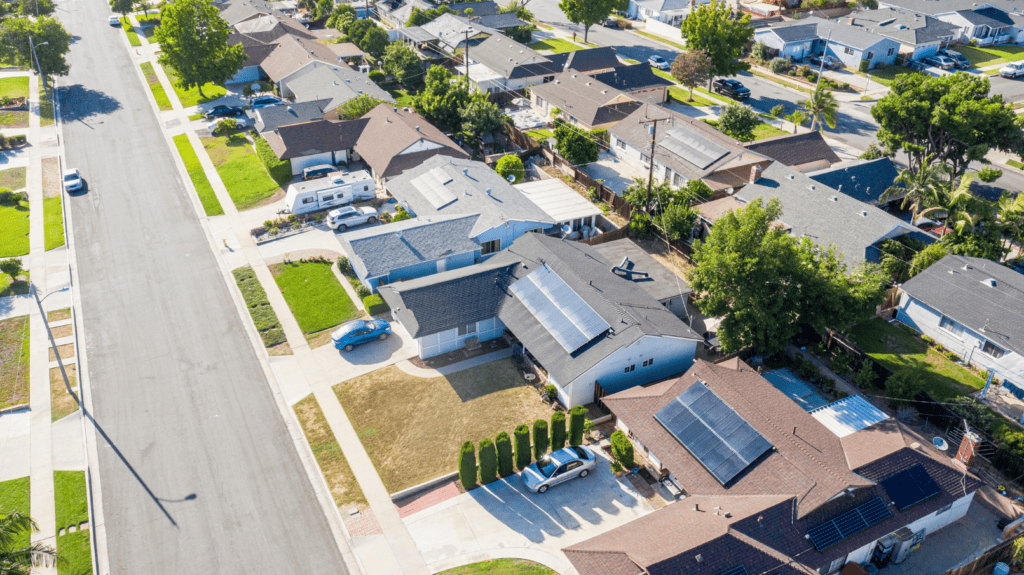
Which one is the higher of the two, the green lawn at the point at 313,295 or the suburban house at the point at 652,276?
the suburban house at the point at 652,276

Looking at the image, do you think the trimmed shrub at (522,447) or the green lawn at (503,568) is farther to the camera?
the trimmed shrub at (522,447)

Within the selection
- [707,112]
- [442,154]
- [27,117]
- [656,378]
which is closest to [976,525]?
[656,378]

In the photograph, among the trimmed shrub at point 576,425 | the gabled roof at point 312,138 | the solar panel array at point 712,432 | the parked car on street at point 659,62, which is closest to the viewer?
the solar panel array at point 712,432

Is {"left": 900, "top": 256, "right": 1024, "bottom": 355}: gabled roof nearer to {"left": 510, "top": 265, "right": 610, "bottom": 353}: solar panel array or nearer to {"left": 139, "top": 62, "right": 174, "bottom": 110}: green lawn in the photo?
{"left": 510, "top": 265, "right": 610, "bottom": 353}: solar panel array

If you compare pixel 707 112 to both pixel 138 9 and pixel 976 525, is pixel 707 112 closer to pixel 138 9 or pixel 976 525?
pixel 976 525

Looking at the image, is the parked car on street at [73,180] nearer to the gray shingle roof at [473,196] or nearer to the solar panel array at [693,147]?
the gray shingle roof at [473,196]

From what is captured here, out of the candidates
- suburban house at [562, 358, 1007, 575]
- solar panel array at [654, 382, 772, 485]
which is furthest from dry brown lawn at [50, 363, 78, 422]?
solar panel array at [654, 382, 772, 485]

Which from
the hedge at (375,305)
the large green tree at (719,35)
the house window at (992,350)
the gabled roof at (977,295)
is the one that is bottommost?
the hedge at (375,305)

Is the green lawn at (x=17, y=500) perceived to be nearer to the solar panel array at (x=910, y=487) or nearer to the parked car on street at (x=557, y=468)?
the parked car on street at (x=557, y=468)

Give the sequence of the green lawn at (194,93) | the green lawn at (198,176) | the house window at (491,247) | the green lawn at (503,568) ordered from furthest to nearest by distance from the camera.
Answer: the green lawn at (194,93)
the green lawn at (198,176)
the house window at (491,247)
the green lawn at (503,568)

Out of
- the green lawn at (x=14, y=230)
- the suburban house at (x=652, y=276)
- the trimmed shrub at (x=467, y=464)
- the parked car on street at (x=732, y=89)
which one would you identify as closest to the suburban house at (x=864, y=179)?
the suburban house at (x=652, y=276)
